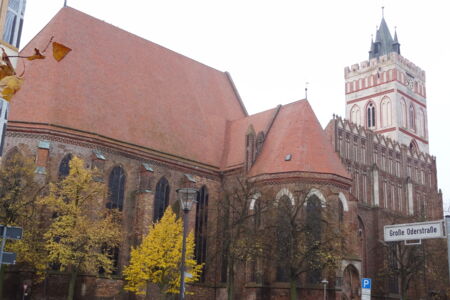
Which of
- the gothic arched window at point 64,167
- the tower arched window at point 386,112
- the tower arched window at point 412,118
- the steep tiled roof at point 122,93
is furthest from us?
the tower arched window at point 412,118

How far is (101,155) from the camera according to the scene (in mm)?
34062

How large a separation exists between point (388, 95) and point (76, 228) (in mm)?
48062

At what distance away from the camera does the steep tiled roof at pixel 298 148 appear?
36.2 metres

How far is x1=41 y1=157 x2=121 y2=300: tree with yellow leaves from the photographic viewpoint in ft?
87.8

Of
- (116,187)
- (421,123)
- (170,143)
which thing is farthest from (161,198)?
(421,123)

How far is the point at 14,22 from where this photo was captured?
1952 cm

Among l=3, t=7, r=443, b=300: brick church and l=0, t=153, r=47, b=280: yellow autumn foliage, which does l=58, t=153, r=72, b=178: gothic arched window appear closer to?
l=3, t=7, r=443, b=300: brick church

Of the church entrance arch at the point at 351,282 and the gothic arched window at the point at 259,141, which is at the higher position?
the gothic arched window at the point at 259,141

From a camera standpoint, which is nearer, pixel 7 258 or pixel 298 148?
pixel 7 258

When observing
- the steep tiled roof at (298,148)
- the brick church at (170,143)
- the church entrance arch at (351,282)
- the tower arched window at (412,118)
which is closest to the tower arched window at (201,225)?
the brick church at (170,143)

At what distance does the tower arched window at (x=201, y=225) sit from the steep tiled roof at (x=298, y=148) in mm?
4230

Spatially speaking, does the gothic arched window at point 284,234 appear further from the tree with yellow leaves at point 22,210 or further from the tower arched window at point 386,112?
the tower arched window at point 386,112

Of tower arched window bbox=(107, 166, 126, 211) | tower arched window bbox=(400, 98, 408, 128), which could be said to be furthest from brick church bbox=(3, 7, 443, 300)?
tower arched window bbox=(400, 98, 408, 128)

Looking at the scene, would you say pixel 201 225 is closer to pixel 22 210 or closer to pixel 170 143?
pixel 170 143
